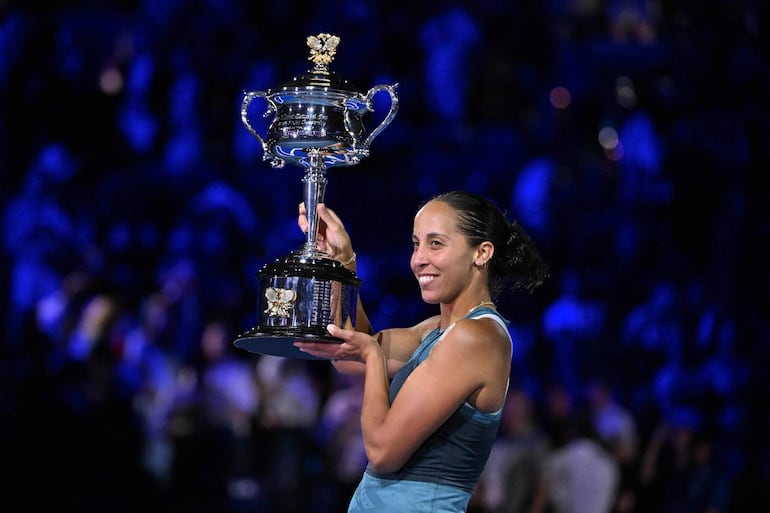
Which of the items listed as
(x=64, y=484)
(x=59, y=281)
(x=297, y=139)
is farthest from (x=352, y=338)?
(x=59, y=281)

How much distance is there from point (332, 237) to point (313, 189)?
0.42 ft

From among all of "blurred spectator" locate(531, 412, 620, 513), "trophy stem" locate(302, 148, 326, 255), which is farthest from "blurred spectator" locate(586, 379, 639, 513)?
"trophy stem" locate(302, 148, 326, 255)

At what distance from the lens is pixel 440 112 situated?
775 cm

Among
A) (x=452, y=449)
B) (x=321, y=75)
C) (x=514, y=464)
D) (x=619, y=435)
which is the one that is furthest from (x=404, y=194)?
(x=452, y=449)

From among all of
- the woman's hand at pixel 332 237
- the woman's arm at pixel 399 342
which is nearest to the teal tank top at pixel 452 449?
the woman's arm at pixel 399 342

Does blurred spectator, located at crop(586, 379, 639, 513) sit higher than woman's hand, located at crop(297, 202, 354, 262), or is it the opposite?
woman's hand, located at crop(297, 202, 354, 262)

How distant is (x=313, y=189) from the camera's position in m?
2.84

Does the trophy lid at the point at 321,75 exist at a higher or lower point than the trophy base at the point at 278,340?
higher

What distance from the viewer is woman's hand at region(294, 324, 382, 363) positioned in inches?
95.4

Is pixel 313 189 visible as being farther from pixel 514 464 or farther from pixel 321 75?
pixel 514 464

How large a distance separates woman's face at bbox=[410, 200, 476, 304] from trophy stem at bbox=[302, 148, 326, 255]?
400mm

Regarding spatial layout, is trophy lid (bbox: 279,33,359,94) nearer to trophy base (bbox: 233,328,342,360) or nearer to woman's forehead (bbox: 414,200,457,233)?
woman's forehead (bbox: 414,200,457,233)

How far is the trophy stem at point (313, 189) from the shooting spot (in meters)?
2.83

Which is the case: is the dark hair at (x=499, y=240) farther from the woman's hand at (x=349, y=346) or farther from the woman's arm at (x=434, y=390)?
the woman's hand at (x=349, y=346)
